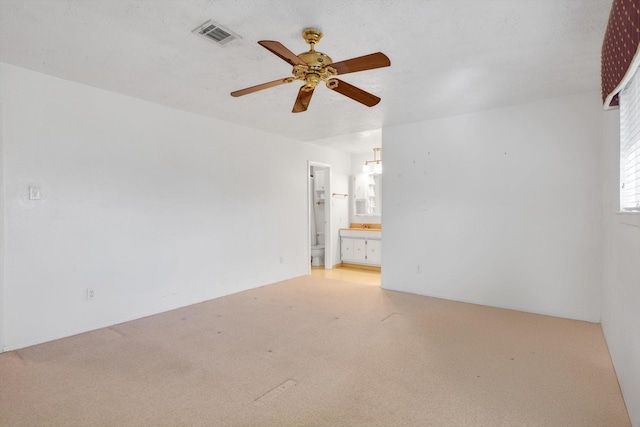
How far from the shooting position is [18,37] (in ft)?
7.88

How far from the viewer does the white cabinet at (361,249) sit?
6.57m

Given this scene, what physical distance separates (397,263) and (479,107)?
2386 millimetres

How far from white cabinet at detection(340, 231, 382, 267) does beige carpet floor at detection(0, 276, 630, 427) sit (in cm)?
279

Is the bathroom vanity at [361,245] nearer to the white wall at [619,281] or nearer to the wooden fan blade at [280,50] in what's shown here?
the white wall at [619,281]

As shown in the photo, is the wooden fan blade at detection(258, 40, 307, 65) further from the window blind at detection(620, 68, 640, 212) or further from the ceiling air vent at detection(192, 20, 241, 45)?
the window blind at detection(620, 68, 640, 212)

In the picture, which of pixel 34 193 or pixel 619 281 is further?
pixel 34 193

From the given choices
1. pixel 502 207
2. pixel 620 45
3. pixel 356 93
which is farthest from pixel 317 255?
pixel 620 45

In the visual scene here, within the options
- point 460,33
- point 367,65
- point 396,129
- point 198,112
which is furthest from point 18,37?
point 396,129

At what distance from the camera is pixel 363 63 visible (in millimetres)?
2131

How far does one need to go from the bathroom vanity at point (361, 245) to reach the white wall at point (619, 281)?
3687 millimetres

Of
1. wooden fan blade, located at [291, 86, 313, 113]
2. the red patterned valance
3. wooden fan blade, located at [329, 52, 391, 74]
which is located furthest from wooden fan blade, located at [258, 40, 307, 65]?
the red patterned valance

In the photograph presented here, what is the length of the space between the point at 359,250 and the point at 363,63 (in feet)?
16.4

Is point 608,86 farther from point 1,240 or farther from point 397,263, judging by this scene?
point 1,240

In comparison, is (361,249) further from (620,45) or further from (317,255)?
(620,45)
